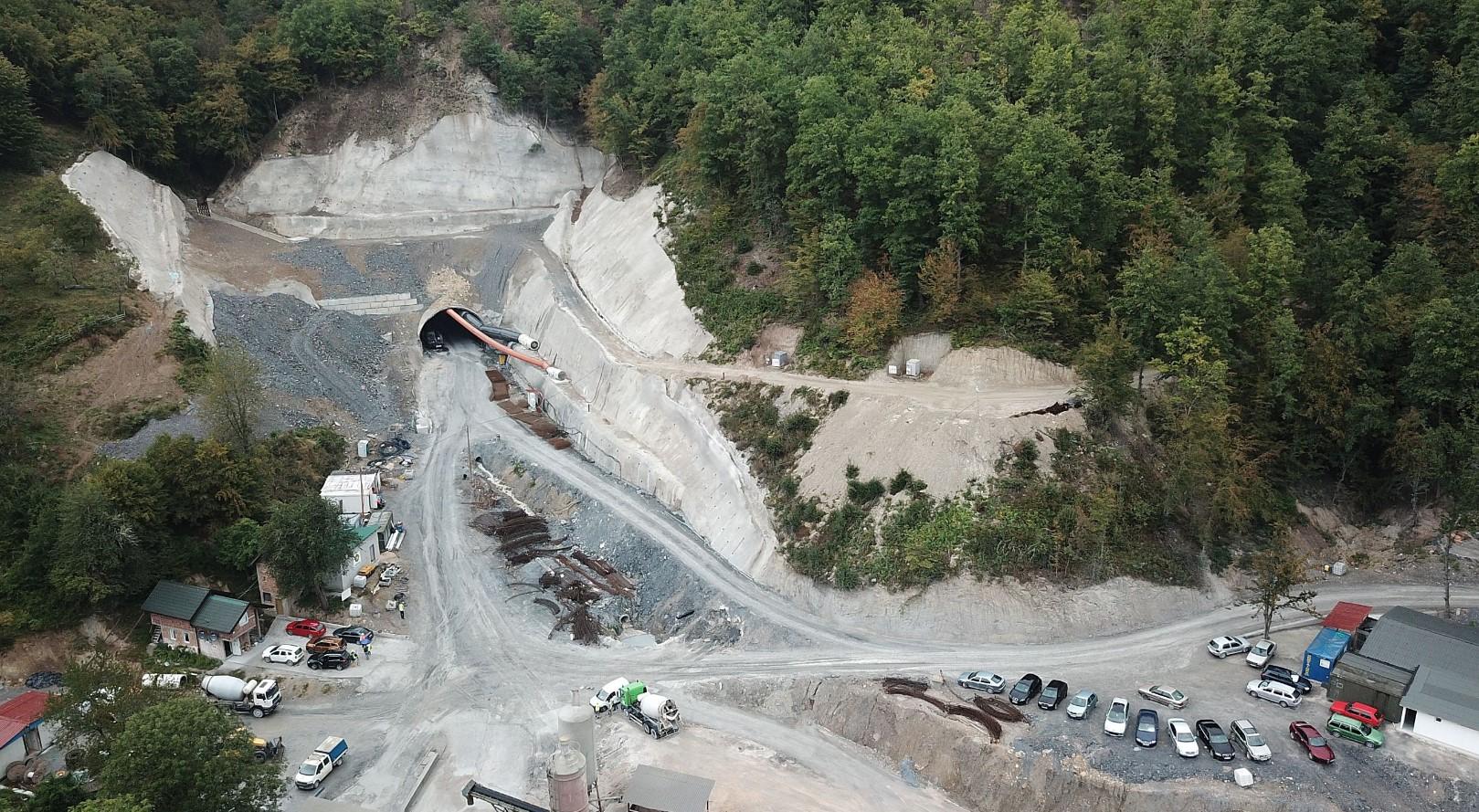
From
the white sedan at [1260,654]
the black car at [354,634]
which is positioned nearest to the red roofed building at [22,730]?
the black car at [354,634]

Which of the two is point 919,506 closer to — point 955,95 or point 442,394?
point 955,95

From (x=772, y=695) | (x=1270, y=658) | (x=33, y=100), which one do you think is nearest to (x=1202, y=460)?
(x=1270, y=658)

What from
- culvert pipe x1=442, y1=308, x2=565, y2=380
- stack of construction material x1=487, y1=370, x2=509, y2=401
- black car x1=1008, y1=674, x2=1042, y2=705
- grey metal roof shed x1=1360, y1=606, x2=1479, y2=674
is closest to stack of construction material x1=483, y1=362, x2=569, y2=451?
stack of construction material x1=487, y1=370, x2=509, y2=401

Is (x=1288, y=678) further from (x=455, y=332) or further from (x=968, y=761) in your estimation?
(x=455, y=332)

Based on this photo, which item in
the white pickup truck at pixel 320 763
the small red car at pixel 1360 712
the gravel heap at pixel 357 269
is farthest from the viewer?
the gravel heap at pixel 357 269

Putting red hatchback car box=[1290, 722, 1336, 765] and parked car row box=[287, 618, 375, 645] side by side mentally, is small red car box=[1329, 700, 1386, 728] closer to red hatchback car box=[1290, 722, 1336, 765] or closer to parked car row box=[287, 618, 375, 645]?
red hatchback car box=[1290, 722, 1336, 765]

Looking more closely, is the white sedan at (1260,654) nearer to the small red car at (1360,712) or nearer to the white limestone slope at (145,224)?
the small red car at (1360,712)
